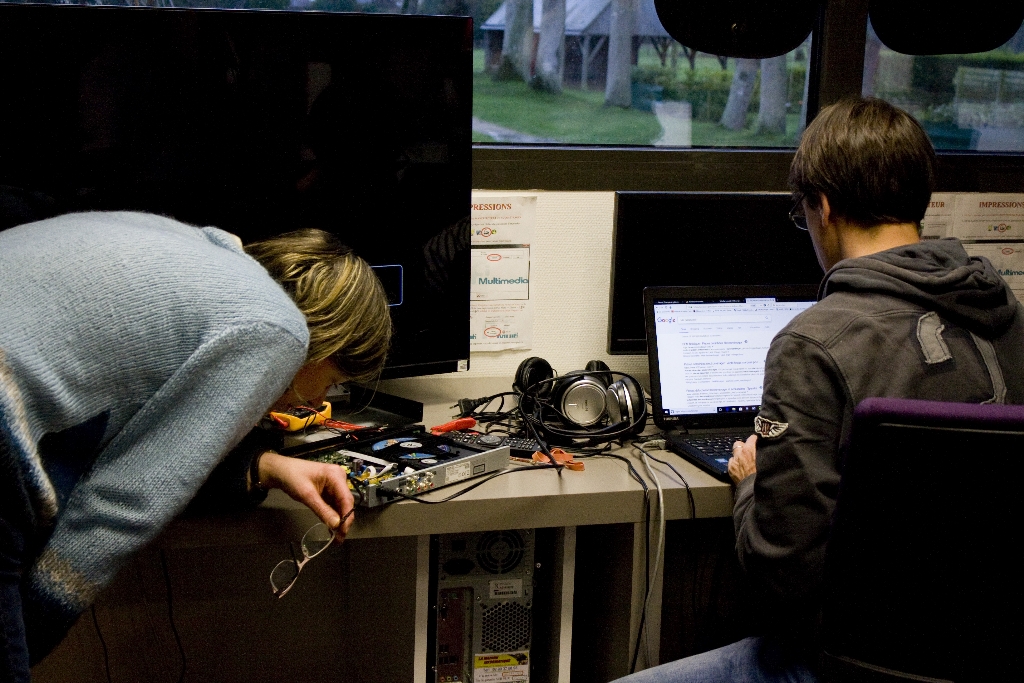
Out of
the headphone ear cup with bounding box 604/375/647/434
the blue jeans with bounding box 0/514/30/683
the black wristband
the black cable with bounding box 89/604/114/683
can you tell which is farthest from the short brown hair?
the black cable with bounding box 89/604/114/683

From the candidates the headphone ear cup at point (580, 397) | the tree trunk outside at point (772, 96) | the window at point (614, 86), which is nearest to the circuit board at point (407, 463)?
the headphone ear cup at point (580, 397)

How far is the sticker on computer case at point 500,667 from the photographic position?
1.70 meters

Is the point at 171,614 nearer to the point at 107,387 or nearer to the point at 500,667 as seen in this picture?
the point at 500,667

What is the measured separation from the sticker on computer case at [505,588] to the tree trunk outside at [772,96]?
1419mm

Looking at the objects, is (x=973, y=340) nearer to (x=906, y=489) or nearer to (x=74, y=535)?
(x=906, y=489)

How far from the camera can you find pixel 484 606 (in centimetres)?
168

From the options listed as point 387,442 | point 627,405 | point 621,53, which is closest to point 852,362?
point 627,405

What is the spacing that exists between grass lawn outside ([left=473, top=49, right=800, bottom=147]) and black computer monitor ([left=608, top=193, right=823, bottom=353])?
276mm

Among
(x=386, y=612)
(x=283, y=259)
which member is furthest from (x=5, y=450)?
(x=386, y=612)

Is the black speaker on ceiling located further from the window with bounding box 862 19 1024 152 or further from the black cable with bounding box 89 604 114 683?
the black cable with bounding box 89 604 114 683

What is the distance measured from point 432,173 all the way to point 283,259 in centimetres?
62

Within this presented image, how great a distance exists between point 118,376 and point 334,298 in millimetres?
302

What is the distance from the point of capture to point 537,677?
1.78 m

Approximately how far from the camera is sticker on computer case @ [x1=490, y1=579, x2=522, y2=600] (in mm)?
1681
